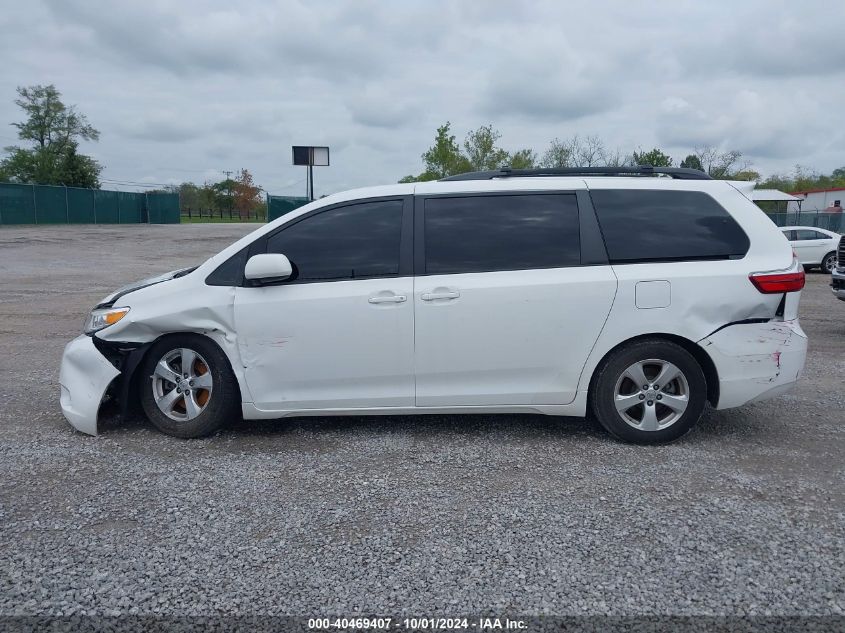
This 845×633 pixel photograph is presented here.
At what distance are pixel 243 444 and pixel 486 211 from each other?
2.28 m

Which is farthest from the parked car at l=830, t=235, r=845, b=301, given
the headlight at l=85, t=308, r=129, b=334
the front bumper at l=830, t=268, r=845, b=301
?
the headlight at l=85, t=308, r=129, b=334

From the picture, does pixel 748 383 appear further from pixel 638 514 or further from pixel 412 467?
pixel 412 467

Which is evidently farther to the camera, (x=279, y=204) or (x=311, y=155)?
(x=279, y=204)

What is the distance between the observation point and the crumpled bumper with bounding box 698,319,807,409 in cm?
436

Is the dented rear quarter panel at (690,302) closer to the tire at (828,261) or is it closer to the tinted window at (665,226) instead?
the tinted window at (665,226)

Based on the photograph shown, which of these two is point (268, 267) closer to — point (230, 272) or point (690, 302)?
point (230, 272)

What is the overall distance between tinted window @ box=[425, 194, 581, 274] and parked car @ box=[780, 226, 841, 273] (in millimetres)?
16757

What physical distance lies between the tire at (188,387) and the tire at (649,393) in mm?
2500

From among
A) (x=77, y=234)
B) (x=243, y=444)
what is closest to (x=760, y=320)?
(x=243, y=444)

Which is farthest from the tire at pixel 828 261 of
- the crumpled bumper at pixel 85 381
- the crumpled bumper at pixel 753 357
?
the crumpled bumper at pixel 85 381

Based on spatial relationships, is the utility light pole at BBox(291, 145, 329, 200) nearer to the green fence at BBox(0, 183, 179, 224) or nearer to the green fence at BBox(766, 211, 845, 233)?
the green fence at BBox(0, 183, 179, 224)

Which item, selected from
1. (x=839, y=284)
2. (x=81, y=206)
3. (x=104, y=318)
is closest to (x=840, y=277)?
(x=839, y=284)

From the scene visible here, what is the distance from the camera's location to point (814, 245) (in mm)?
18672

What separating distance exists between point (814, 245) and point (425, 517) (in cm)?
1890
